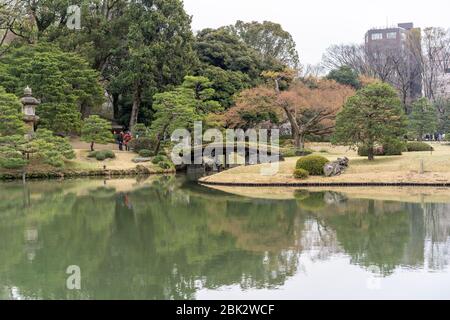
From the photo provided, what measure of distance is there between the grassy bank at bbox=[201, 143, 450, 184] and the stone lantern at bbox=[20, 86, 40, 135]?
998cm

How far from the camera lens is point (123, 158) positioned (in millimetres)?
27734

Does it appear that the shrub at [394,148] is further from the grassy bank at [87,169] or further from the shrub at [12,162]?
the shrub at [12,162]

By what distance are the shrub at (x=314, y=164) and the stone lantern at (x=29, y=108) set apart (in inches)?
528

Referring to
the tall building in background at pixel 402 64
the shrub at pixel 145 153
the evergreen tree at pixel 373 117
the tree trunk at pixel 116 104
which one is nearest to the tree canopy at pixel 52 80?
the shrub at pixel 145 153

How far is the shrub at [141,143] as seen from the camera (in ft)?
95.0

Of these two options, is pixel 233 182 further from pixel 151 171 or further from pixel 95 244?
pixel 95 244

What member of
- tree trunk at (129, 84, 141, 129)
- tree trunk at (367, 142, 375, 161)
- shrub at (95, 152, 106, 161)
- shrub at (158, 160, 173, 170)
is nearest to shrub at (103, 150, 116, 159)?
shrub at (95, 152, 106, 161)

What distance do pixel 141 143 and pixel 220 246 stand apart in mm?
20270

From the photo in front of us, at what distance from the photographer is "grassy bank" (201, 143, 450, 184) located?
18.5 meters

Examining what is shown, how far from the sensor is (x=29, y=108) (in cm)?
2581

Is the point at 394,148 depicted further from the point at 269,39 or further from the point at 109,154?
the point at 269,39

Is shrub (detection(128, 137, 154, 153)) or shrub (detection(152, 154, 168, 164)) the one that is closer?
shrub (detection(152, 154, 168, 164))

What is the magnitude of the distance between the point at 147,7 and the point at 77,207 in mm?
19839

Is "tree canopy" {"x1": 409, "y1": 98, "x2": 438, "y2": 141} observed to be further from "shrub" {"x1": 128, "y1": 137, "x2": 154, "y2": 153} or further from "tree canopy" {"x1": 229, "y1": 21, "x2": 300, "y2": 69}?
"shrub" {"x1": 128, "y1": 137, "x2": 154, "y2": 153}
